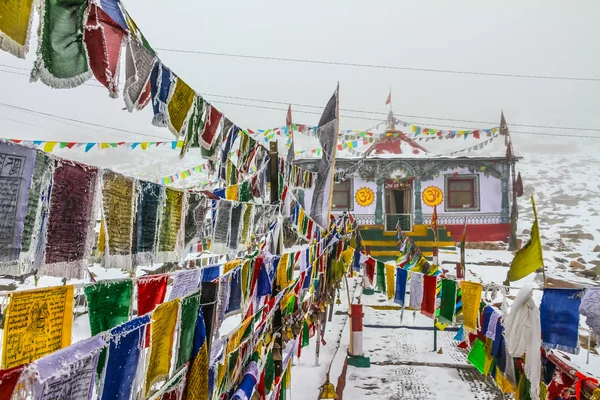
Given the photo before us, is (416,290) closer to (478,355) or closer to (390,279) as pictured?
(390,279)

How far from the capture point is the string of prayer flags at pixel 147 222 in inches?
113

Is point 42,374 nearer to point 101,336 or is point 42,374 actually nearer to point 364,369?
point 101,336

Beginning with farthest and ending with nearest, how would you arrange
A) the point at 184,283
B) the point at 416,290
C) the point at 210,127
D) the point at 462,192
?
the point at 462,192, the point at 416,290, the point at 210,127, the point at 184,283

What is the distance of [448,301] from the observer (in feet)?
23.1

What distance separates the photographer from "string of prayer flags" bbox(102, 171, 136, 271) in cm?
248

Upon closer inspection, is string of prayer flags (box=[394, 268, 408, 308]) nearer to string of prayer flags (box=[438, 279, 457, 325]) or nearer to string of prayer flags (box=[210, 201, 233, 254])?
string of prayer flags (box=[438, 279, 457, 325])

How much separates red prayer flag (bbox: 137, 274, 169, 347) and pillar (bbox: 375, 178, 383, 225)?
22827 mm

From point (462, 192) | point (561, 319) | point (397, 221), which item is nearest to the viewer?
point (561, 319)

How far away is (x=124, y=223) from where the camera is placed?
8.89 feet

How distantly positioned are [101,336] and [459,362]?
980 cm

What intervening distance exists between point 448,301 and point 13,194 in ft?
21.9

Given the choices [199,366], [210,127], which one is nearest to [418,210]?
[210,127]

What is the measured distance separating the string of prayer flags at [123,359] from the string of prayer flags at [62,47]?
1310mm

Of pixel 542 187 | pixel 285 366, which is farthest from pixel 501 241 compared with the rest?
pixel 542 187
